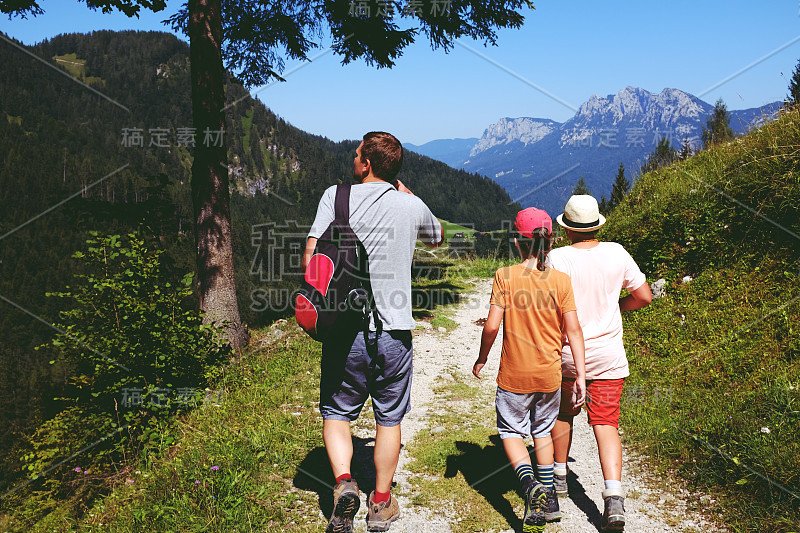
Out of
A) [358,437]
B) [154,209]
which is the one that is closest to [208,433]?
[358,437]

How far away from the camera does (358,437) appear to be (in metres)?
4.56

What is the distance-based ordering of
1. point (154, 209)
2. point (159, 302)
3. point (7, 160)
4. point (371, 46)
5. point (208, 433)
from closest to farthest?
point (208, 433)
point (159, 302)
point (154, 209)
point (371, 46)
point (7, 160)

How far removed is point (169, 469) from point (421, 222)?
9.67 ft

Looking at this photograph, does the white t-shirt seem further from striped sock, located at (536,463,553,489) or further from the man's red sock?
the man's red sock

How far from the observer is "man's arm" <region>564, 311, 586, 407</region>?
2.83 m

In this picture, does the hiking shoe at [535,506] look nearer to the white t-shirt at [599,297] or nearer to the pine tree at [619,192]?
the white t-shirt at [599,297]

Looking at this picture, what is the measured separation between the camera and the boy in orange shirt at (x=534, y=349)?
283cm

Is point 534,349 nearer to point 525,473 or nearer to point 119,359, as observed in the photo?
point 525,473

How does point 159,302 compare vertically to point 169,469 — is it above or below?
above

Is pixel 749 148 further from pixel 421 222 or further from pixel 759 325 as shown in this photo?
pixel 421 222

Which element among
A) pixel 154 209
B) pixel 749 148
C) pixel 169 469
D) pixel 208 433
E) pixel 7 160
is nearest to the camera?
pixel 169 469

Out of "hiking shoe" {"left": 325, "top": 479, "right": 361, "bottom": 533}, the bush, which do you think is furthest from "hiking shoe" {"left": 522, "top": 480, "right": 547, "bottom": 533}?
the bush

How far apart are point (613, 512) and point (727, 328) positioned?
11.9ft

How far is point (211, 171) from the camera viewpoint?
691cm
